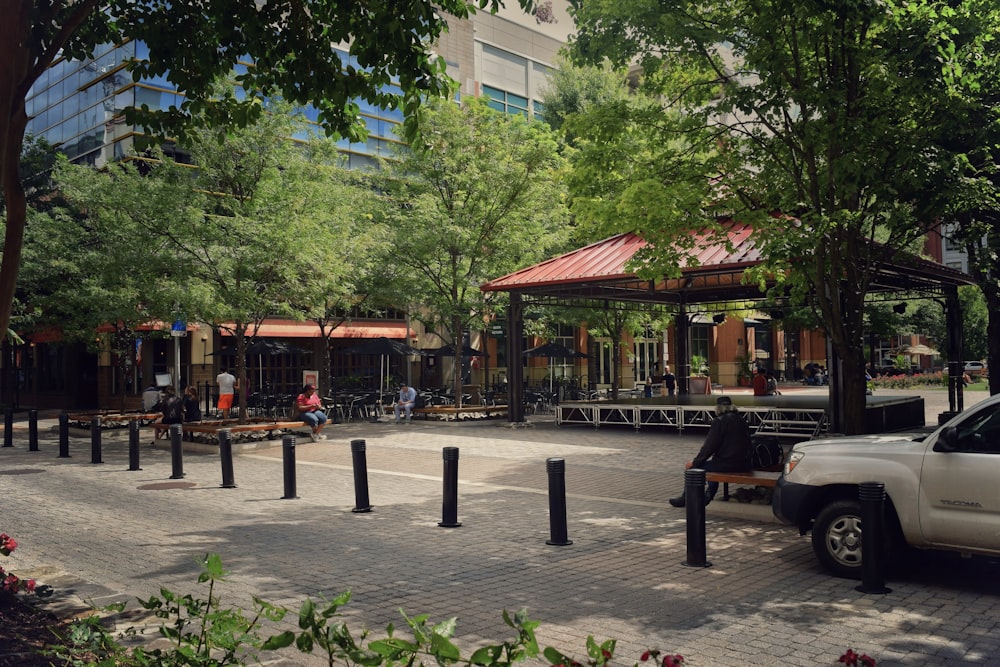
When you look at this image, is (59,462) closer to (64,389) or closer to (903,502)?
(903,502)

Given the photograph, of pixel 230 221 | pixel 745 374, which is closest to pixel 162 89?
pixel 230 221

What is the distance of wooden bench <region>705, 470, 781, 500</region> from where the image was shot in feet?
32.9

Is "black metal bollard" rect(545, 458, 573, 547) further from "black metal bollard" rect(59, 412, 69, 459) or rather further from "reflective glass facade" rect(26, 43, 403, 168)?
"reflective glass facade" rect(26, 43, 403, 168)

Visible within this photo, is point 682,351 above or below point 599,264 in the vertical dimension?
below

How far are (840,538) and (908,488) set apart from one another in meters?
0.76

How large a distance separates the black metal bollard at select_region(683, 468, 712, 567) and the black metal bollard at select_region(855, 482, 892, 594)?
1.46m

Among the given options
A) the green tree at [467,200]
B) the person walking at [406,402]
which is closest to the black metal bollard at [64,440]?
the person walking at [406,402]

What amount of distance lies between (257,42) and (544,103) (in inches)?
1292

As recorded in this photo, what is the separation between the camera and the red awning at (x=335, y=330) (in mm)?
35156

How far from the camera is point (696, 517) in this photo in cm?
805

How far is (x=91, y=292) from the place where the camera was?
72.0ft

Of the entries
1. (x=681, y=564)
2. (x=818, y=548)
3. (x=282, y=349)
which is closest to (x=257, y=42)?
(x=681, y=564)

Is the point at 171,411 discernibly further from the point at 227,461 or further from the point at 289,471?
the point at 289,471

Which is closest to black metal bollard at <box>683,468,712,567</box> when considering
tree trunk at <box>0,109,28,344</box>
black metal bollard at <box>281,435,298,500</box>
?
tree trunk at <box>0,109,28,344</box>
